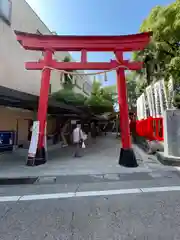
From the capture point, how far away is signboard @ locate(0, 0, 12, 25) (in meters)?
10.8

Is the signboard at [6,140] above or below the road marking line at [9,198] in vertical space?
above

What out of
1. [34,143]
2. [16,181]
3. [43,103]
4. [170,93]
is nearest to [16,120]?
[43,103]

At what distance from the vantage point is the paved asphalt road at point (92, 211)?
2.96 meters

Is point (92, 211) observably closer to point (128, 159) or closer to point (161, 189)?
point (161, 189)

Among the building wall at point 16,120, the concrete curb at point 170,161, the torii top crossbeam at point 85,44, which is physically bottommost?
the concrete curb at point 170,161

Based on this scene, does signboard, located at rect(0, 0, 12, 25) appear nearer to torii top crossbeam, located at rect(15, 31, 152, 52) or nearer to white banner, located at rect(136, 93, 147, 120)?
torii top crossbeam, located at rect(15, 31, 152, 52)

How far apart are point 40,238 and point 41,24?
15.9 m

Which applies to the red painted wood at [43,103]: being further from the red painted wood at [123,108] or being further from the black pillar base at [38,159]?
the red painted wood at [123,108]

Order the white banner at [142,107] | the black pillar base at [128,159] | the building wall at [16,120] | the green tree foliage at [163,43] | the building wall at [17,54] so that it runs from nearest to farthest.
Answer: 1. the black pillar base at [128,159]
2. the green tree foliage at [163,43]
3. the building wall at [16,120]
4. the building wall at [17,54]
5. the white banner at [142,107]

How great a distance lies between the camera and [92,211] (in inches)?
147

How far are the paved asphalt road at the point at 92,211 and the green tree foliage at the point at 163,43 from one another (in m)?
7.85

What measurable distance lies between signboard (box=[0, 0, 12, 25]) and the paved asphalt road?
9.45m

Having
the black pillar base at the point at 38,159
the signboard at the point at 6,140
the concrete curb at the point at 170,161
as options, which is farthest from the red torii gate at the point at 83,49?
the signboard at the point at 6,140

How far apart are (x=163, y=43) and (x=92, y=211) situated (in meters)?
11.6
